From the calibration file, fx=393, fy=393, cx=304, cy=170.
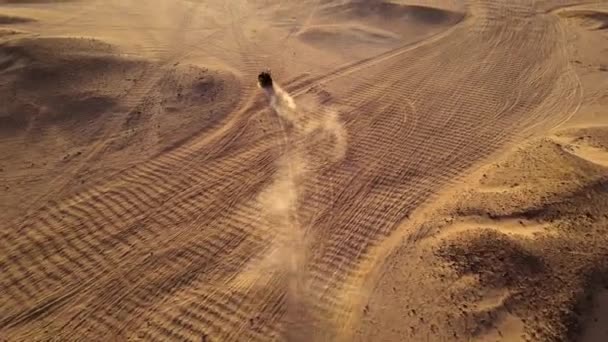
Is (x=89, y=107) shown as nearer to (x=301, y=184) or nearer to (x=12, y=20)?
(x=301, y=184)

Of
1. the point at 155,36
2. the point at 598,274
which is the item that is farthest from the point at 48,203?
the point at 598,274

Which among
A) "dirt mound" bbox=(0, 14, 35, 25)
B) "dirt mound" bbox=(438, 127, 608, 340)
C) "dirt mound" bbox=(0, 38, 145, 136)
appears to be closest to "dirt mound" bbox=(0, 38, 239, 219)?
"dirt mound" bbox=(0, 38, 145, 136)

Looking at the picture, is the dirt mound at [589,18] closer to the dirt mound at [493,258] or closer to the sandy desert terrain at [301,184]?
the sandy desert terrain at [301,184]

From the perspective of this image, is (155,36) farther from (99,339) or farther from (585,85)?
(585,85)

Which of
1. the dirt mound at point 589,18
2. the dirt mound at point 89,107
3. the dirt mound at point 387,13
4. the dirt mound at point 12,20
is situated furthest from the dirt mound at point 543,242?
the dirt mound at point 12,20

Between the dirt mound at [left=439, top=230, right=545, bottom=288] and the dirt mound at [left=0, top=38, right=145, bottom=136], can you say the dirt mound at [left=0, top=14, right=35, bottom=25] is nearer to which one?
the dirt mound at [left=0, top=38, right=145, bottom=136]

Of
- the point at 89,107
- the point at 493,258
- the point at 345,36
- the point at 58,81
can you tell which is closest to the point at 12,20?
the point at 58,81
